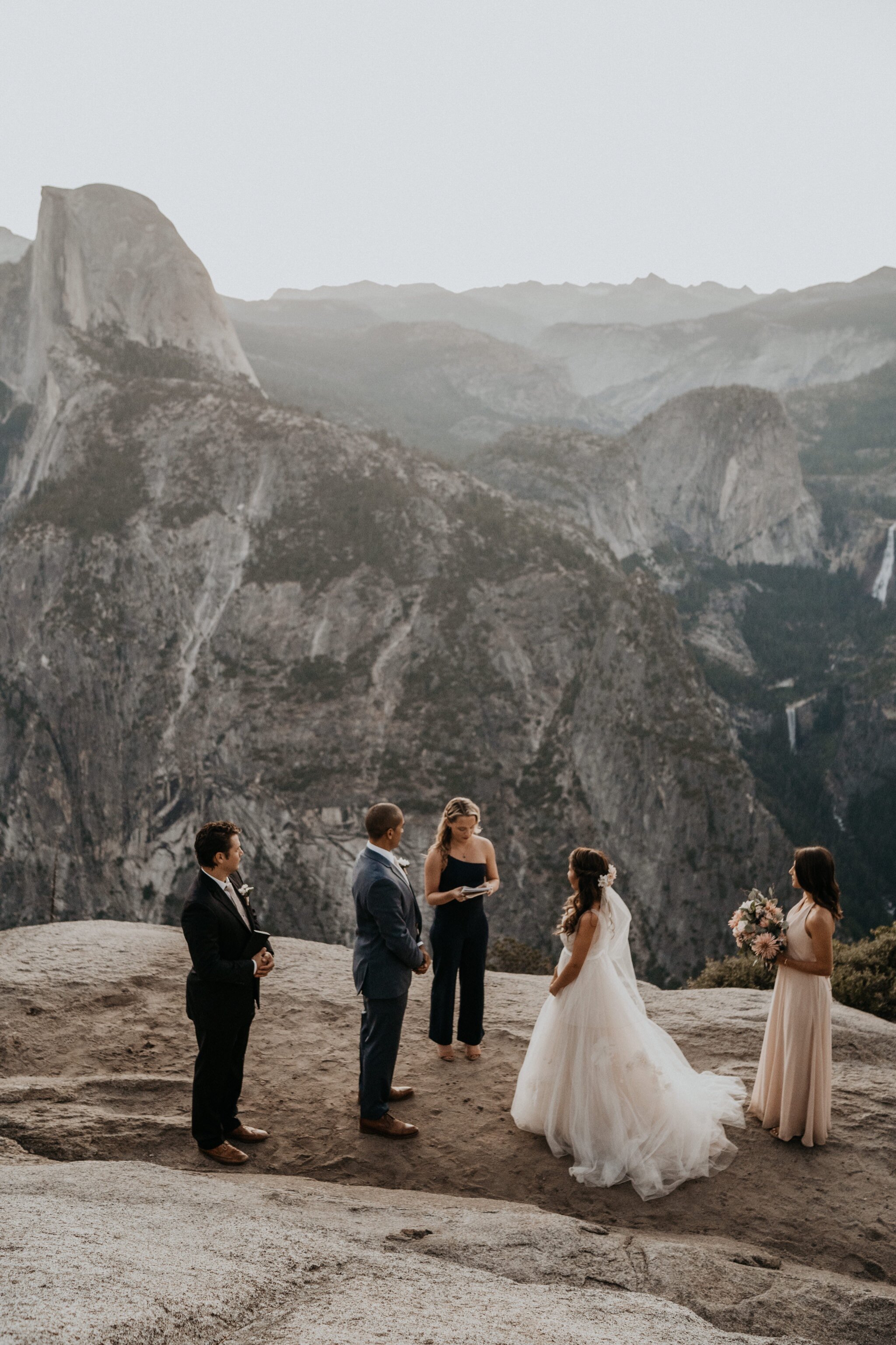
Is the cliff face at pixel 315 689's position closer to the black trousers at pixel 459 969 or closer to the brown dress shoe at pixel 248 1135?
the black trousers at pixel 459 969

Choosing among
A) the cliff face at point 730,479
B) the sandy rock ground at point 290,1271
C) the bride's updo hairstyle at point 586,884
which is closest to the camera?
the sandy rock ground at point 290,1271

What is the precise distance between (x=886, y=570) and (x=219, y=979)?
10866 cm

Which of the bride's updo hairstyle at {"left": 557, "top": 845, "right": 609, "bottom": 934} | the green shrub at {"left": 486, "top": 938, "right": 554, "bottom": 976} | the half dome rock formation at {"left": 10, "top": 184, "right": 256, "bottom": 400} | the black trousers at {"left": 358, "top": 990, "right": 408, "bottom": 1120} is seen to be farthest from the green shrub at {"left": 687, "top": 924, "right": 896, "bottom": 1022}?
the half dome rock formation at {"left": 10, "top": 184, "right": 256, "bottom": 400}

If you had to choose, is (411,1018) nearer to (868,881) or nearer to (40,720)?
(40,720)

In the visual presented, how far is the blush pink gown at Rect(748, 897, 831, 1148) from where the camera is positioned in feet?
21.2

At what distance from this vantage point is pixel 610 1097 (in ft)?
20.7

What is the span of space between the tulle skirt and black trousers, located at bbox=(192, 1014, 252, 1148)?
217cm

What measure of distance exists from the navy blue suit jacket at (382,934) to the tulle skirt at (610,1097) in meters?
1.18

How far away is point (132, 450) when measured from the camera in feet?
180

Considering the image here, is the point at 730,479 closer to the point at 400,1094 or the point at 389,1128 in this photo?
the point at 400,1094

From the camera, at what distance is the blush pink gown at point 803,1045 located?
21.2ft

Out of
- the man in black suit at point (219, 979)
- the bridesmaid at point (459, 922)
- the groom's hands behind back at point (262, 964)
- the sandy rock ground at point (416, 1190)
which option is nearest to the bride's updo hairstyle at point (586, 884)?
the bridesmaid at point (459, 922)

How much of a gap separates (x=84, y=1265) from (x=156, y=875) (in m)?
44.1

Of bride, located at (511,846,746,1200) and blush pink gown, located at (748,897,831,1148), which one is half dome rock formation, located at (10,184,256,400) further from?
blush pink gown, located at (748,897,831,1148)
